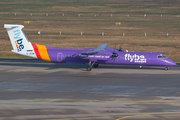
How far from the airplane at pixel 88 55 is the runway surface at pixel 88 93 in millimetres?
1253

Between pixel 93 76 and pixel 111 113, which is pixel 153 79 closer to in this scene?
pixel 93 76

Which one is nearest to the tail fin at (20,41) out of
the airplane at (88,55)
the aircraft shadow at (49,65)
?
the airplane at (88,55)

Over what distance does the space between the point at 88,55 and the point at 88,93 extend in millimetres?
12836

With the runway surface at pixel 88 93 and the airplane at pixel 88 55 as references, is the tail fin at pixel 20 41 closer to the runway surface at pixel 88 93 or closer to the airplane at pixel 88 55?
the airplane at pixel 88 55

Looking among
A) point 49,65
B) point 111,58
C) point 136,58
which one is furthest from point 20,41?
point 136,58

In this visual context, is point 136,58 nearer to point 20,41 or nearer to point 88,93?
point 88,93

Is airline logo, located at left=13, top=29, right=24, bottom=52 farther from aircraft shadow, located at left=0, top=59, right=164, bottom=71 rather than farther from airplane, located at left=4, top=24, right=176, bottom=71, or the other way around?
aircraft shadow, located at left=0, top=59, right=164, bottom=71

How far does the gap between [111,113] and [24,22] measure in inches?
2722

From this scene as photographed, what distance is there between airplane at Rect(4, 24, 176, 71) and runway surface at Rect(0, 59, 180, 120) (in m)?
1.25

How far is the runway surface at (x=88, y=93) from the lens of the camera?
2039 centimetres

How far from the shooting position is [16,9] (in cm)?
10975

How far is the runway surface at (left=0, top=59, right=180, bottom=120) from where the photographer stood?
20391 millimetres

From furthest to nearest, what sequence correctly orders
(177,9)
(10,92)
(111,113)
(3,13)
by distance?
(177,9)
(3,13)
(10,92)
(111,113)

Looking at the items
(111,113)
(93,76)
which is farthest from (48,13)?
(111,113)
